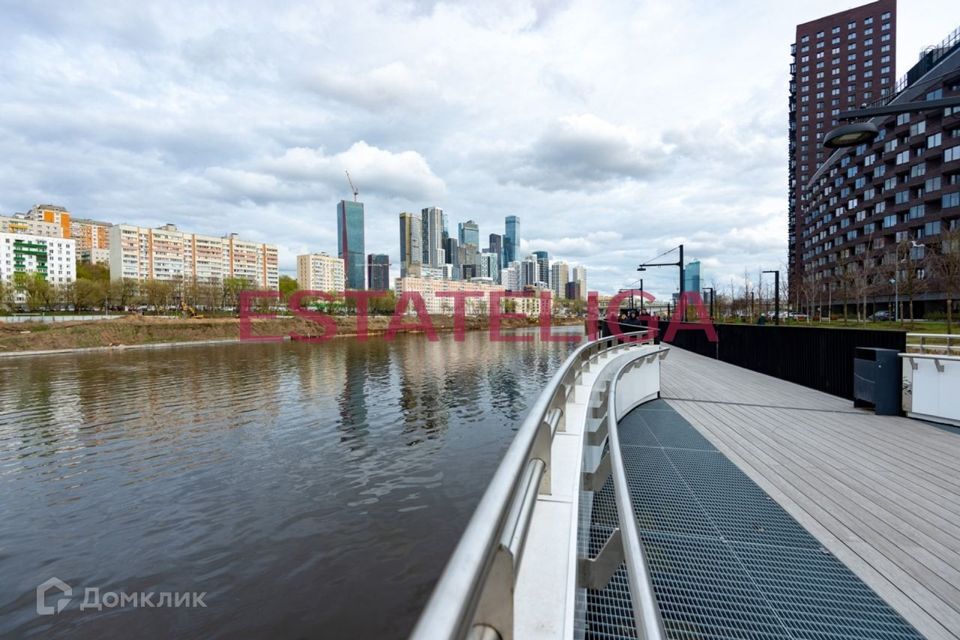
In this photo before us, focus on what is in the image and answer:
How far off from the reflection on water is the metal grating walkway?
4.32 metres

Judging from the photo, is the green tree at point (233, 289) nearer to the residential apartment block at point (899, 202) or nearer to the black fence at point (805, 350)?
the residential apartment block at point (899, 202)

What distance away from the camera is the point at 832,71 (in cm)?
8906

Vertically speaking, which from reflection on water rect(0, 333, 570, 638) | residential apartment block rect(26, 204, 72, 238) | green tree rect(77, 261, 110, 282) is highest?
residential apartment block rect(26, 204, 72, 238)

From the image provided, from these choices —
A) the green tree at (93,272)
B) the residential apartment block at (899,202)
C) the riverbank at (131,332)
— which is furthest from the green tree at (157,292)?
the residential apartment block at (899,202)

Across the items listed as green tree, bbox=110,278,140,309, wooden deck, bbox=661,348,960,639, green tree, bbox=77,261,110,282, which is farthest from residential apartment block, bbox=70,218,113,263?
wooden deck, bbox=661,348,960,639

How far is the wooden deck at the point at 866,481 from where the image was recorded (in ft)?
10.2

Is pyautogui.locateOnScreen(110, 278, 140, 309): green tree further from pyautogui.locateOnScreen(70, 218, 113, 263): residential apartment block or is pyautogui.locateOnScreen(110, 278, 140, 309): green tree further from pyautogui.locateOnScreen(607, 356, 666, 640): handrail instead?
pyautogui.locateOnScreen(607, 356, 666, 640): handrail

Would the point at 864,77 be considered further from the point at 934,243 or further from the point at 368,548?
the point at 368,548

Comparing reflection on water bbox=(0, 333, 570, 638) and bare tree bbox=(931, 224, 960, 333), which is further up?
bare tree bbox=(931, 224, 960, 333)

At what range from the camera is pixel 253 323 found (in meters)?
74.8

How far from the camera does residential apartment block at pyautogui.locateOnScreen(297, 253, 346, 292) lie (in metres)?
178

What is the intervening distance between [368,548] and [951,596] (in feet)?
24.6

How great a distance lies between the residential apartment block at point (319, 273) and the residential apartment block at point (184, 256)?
22060 mm

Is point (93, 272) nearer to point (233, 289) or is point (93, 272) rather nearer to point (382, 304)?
point (233, 289)
